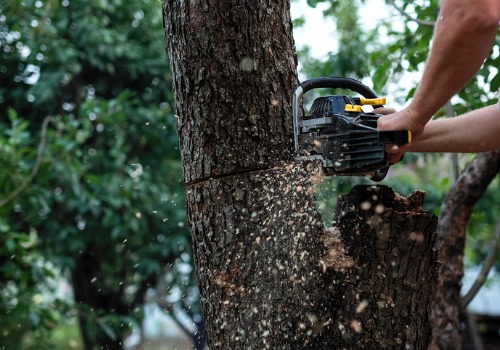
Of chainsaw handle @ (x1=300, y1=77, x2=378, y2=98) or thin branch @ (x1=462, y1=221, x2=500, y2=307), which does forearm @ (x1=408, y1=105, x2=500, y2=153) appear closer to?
chainsaw handle @ (x1=300, y1=77, x2=378, y2=98)

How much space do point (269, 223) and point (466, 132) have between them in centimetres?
74

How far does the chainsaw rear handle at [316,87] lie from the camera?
216cm

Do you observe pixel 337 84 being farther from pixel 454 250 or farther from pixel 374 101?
pixel 454 250

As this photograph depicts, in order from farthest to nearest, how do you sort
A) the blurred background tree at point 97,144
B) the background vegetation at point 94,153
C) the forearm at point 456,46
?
the blurred background tree at point 97,144
the background vegetation at point 94,153
the forearm at point 456,46

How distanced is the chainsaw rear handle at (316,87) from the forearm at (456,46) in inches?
16.8

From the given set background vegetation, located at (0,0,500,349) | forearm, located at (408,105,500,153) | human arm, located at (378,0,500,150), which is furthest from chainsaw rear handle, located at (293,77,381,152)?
background vegetation, located at (0,0,500,349)

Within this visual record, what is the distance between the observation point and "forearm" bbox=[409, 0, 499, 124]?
5.33ft

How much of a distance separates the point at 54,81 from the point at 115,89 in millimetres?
1376

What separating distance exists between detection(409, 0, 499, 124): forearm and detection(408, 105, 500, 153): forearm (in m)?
0.39

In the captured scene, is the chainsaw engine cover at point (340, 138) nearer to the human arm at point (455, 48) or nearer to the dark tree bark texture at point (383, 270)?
the dark tree bark texture at point (383, 270)

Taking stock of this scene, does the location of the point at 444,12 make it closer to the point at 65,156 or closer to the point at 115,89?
the point at 65,156

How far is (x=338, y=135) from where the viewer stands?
213cm

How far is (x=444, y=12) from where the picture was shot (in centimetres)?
166

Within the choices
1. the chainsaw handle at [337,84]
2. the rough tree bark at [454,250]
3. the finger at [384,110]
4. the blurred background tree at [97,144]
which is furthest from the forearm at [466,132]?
the blurred background tree at [97,144]
